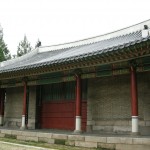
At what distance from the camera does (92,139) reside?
10.3m

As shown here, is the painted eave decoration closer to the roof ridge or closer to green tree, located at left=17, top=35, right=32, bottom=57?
the roof ridge

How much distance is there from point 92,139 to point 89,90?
3537 mm

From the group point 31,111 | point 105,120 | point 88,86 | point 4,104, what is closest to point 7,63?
point 4,104

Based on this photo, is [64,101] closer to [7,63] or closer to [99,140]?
[99,140]

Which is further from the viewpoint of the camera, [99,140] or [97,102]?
[97,102]

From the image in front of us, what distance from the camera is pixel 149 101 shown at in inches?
446

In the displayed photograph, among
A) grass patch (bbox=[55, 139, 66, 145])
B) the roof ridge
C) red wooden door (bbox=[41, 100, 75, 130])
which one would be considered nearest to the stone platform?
grass patch (bbox=[55, 139, 66, 145])

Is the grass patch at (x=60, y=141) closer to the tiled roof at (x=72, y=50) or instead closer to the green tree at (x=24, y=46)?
the tiled roof at (x=72, y=50)

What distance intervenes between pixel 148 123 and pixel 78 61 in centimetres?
351

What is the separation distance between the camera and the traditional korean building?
10328 millimetres

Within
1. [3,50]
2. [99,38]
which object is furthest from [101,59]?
[3,50]

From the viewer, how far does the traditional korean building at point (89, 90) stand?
33.9 ft

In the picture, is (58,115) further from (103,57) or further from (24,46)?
(24,46)

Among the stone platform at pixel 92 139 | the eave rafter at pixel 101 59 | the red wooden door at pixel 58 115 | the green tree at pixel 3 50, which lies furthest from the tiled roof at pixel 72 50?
the green tree at pixel 3 50
